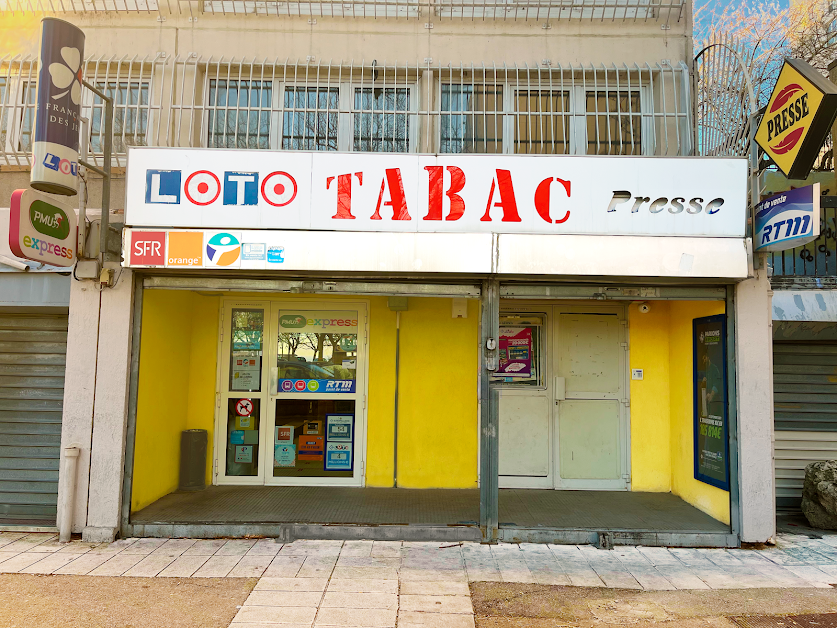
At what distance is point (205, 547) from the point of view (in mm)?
5629

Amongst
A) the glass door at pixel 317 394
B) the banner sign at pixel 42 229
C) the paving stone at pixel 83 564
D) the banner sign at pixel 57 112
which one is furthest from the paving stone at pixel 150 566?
the banner sign at pixel 57 112

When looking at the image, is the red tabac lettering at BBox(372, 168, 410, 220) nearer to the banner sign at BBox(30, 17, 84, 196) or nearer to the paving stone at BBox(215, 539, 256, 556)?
the banner sign at BBox(30, 17, 84, 196)

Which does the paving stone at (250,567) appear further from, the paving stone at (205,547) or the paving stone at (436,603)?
the paving stone at (436,603)

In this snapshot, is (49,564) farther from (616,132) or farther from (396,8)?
(616,132)

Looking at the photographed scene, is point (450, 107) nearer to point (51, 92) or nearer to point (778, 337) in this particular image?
point (51, 92)

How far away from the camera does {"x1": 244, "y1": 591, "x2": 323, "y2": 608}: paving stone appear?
4418 millimetres

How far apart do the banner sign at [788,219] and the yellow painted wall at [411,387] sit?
3.51 metres

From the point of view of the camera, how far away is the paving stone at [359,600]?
4.38 m

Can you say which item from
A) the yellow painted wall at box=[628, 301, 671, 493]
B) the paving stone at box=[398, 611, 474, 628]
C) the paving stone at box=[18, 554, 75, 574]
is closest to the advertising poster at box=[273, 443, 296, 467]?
the paving stone at box=[18, 554, 75, 574]

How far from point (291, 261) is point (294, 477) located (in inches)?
131

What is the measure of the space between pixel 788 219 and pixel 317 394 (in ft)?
18.8

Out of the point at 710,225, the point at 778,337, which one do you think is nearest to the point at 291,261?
the point at 710,225

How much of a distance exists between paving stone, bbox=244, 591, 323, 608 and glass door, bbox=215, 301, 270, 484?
3.17 metres

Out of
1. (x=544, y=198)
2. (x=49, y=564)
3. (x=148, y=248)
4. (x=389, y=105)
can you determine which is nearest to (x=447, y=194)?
(x=544, y=198)
